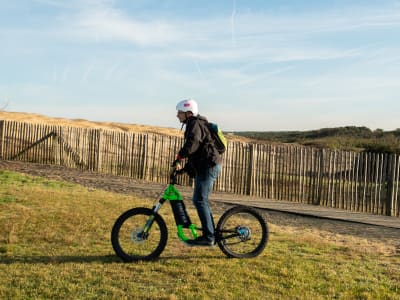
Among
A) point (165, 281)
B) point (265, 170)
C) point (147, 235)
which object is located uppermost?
point (265, 170)

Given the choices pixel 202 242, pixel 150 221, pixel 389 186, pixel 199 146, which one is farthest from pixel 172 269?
pixel 389 186

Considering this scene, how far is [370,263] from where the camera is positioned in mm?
6668

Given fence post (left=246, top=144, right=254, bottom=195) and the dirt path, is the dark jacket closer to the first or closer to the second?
the dirt path

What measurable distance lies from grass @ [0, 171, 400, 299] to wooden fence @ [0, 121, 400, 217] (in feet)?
17.3

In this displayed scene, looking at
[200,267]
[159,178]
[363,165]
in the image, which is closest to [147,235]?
[200,267]

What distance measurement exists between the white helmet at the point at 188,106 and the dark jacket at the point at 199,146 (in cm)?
10

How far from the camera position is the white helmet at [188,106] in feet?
19.8

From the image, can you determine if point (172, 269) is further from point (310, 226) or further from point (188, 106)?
point (310, 226)

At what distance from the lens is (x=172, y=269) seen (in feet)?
19.1

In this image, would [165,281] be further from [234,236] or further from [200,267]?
[234,236]

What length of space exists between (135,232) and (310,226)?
204 inches

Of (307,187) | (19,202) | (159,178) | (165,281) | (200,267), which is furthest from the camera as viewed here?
(159,178)

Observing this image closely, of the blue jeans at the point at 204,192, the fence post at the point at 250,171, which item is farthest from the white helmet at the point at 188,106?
the fence post at the point at 250,171

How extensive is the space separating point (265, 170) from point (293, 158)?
1.05 metres
